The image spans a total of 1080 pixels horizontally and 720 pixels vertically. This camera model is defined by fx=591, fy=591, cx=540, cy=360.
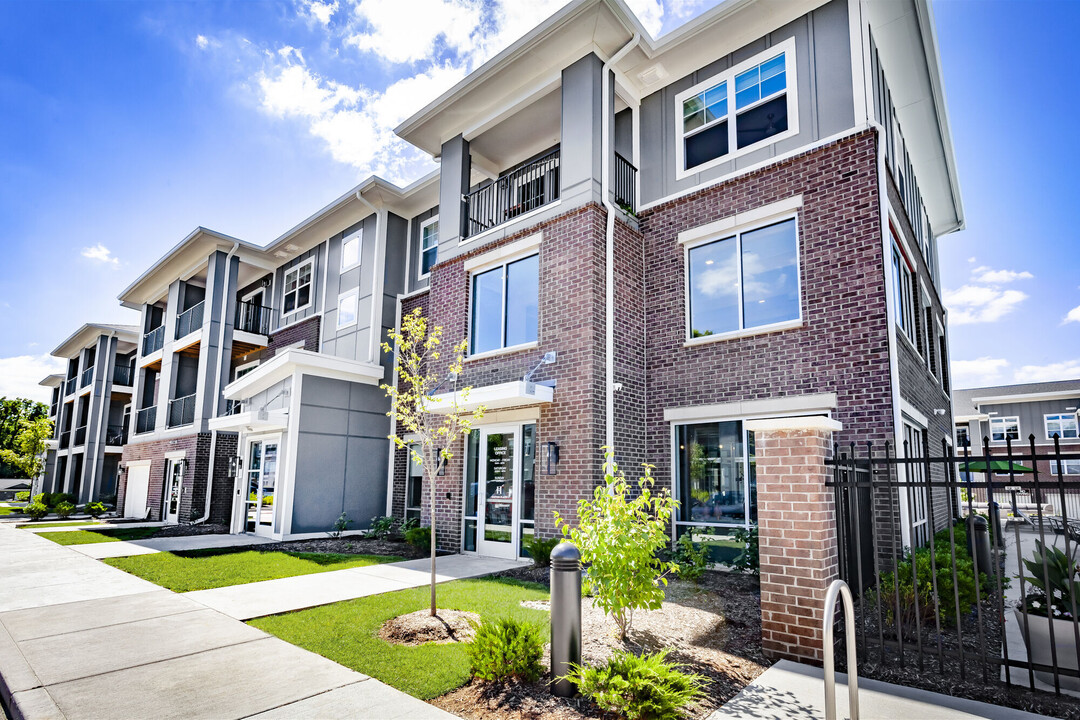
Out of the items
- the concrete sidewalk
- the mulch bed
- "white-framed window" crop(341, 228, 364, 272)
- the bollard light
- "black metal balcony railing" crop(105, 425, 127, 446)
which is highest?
"white-framed window" crop(341, 228, 364, 272)

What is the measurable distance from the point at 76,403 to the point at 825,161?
36813 mm

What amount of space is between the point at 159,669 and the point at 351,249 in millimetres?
14676

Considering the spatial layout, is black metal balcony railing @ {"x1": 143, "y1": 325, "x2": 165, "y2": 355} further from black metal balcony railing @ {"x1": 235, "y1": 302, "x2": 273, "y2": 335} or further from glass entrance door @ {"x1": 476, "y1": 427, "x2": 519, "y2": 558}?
glass entrance door @ {"x1": 476, "y1": 427, "x2": 519, "y2": 558}

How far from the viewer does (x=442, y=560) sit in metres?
10.7

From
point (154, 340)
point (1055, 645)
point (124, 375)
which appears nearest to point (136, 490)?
point (154, 340)

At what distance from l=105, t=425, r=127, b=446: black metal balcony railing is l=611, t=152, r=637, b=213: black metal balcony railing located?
28.4 m

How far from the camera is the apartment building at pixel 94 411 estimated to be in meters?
28.5

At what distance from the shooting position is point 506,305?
12.1 m

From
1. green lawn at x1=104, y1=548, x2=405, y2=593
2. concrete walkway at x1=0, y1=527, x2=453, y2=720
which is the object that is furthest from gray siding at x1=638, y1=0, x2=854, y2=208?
concrete walkway at x1=0, y1=527, x2=453, y2=720

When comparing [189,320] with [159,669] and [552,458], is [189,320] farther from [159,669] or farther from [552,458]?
[159,669]

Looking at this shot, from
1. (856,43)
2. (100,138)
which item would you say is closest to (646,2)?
(856,43)

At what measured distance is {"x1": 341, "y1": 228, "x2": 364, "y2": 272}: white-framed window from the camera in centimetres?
1764

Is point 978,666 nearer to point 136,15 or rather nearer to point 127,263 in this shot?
point 136,15

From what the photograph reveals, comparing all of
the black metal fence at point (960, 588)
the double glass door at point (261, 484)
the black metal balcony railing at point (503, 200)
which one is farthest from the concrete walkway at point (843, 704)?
the double glass door at point (261, 484)
